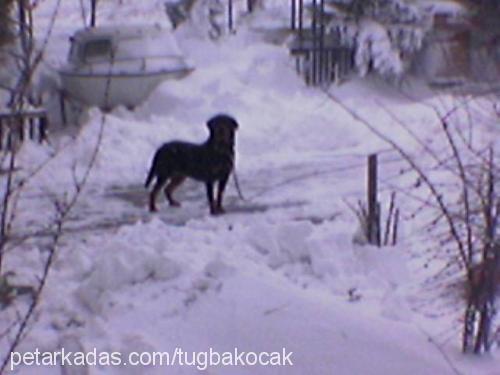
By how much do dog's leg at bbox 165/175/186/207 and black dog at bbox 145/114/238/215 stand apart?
0.04ft

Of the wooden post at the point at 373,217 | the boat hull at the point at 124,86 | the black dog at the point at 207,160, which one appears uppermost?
the wooden post at the point at 373,217

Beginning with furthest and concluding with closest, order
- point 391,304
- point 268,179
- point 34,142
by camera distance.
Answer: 1. point 34,142
2. point 268,179
3. point 391,304

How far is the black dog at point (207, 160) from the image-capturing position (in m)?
12.2

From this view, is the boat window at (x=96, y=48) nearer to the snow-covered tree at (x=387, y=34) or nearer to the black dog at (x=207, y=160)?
the snow-covered tree at (x=387, y=34)

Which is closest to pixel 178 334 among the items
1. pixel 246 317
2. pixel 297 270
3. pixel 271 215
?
pixel 246 317

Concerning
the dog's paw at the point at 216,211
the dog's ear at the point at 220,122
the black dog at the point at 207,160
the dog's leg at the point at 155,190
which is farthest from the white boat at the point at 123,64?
the dog's ear at the point at 220,122

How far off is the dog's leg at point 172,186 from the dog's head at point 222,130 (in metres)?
1.07

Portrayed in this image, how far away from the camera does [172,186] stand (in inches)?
533

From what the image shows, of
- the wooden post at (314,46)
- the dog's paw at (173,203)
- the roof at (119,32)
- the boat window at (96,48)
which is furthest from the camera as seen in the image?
the wooden post at (314,46)

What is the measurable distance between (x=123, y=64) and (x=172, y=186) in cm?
1047

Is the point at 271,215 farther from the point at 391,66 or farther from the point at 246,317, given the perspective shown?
the point at 391,66

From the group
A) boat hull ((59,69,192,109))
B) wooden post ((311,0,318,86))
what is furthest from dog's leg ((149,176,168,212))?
wooden post ((311,0,318,86))

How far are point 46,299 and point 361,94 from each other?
16.7 meters

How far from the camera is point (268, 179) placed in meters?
16.1
